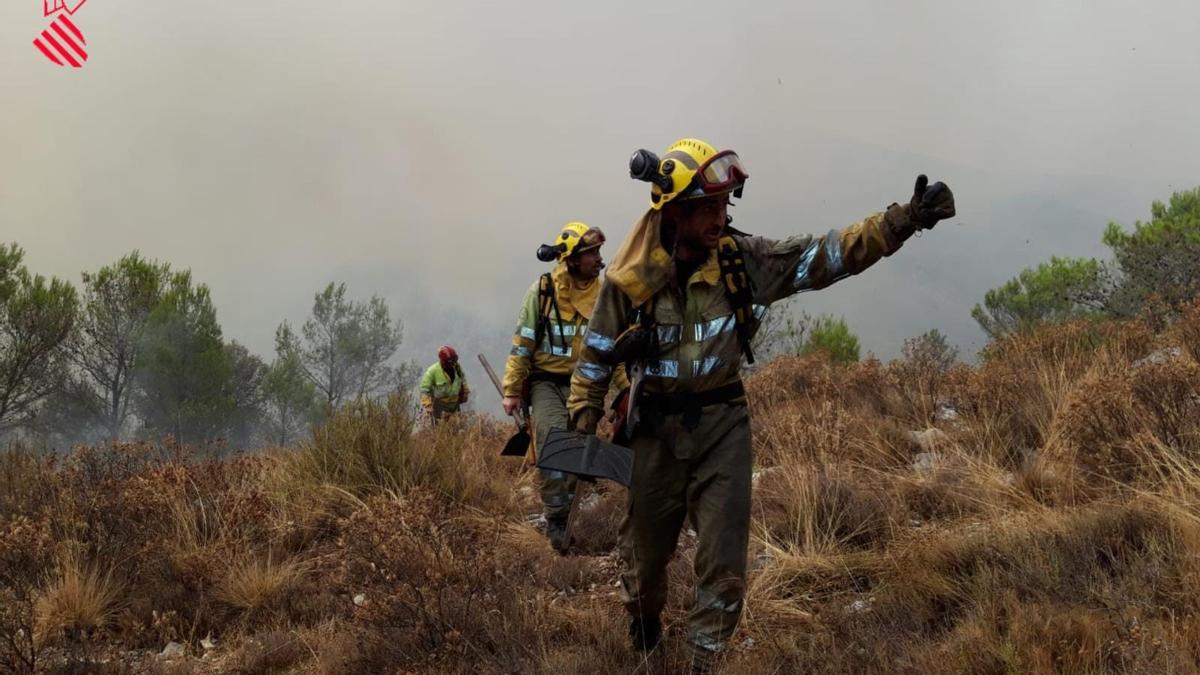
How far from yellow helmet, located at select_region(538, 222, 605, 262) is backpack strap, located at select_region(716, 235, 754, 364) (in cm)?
281

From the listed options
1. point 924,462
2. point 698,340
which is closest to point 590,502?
point 924,462

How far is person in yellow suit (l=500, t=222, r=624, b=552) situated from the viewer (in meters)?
5.79

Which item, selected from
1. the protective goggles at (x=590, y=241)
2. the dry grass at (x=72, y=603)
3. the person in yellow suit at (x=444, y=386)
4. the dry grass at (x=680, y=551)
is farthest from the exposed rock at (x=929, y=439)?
the person in yellow suit at (x=444, y=386)

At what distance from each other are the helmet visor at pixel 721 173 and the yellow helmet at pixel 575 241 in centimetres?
281

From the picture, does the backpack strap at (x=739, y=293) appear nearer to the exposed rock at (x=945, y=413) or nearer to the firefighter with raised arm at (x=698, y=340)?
the firefighter with raised arm at (x=698, y=340)

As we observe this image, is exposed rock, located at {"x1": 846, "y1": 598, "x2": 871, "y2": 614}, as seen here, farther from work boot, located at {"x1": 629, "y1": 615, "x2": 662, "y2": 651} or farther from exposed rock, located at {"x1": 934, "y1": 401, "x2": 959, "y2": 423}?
exposed rock, located at {"x1": 934, "y1": 401, "x2": 959, "y2": 423}

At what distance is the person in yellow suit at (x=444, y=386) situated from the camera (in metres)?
10.8

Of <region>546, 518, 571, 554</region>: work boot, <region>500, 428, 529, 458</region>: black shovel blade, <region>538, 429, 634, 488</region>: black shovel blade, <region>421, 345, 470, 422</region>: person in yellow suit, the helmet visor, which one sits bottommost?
<region>546, 518, 571, 554</region>: work boot

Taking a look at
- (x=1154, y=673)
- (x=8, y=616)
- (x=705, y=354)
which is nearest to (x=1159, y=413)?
(x=1154, y=673)

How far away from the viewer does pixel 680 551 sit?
15.1 feet

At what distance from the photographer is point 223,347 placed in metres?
34.9

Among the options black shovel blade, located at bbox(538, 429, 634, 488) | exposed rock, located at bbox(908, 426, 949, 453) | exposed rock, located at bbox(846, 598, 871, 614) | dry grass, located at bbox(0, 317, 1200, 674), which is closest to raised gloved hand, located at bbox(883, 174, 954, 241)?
black shovel blade, located at bbox(538, 429, 634, 488)

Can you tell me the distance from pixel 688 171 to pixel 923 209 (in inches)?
32.9

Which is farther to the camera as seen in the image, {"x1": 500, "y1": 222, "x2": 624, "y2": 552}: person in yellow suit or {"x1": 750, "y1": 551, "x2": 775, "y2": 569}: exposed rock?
{"x1": 500, "y1": 222, "x2": 624, "y2": 552}: person in yellow suit
